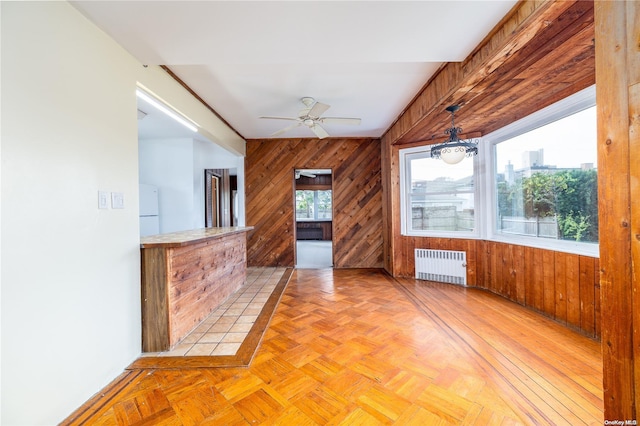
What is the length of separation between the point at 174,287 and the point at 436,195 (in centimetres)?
366

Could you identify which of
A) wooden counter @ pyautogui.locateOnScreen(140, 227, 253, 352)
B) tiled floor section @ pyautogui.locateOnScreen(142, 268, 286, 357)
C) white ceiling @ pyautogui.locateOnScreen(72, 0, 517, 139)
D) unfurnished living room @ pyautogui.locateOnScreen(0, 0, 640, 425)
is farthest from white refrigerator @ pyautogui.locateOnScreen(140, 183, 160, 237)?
white ceiling @ pyautogui.locateOnScreen(72, 0, 517, 139)

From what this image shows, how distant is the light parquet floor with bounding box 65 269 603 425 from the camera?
4.40ft

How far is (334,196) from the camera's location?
4.84m

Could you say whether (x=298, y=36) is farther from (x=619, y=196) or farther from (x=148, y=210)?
(x=148, y=210)

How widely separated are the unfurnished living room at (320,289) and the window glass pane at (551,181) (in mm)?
23

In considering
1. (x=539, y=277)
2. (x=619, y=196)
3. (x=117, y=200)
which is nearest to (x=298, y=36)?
(x=117, y=200)

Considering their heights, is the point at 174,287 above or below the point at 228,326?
above

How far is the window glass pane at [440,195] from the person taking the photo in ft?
12.0

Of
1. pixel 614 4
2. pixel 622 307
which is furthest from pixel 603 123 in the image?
pixel 622 307

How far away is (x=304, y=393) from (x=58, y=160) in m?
1.91

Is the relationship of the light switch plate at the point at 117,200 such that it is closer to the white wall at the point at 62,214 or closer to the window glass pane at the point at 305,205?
the white wall at the point at 62,214

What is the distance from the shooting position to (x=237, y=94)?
2.85 metres

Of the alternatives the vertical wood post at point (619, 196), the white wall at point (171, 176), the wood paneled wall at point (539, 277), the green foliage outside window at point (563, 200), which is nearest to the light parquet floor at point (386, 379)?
the wood paneled wall at point (539, 277)

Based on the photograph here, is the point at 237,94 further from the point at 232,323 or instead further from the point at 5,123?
the point at 232,323
